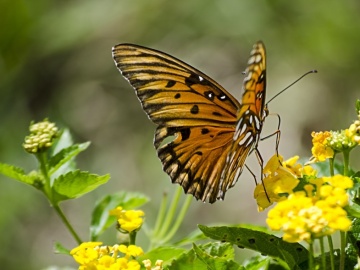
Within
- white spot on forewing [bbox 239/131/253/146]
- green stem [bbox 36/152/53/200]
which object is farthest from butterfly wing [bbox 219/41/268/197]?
green stem [bbox 36/152/53/200]

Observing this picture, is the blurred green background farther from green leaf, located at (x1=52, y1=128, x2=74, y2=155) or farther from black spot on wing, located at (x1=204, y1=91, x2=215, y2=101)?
black spot on wing, located at (x1=204, y1=91, x2=215, y2=101)

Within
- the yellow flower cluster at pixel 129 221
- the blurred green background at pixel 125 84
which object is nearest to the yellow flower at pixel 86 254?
the yellow flower cluster at pixel 129 221

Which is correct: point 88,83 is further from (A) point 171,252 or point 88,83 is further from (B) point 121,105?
(A) point 171,252

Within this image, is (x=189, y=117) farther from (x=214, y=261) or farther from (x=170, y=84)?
(x=214, y=261)

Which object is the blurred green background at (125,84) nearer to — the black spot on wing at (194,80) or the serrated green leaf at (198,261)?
the black spot on wing at (194,80)

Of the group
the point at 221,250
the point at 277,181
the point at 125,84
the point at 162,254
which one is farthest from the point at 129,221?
the point at 125,84

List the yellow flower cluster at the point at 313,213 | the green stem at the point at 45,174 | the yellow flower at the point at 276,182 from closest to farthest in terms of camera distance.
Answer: the yellow flower cluster at the point at 313,213
the yellow flower at the point at 276,182
the green stem at the point at 45,174

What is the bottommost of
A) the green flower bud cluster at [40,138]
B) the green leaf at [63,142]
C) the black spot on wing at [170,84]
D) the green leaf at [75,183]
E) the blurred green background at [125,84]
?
the green leaf at [75,183]
